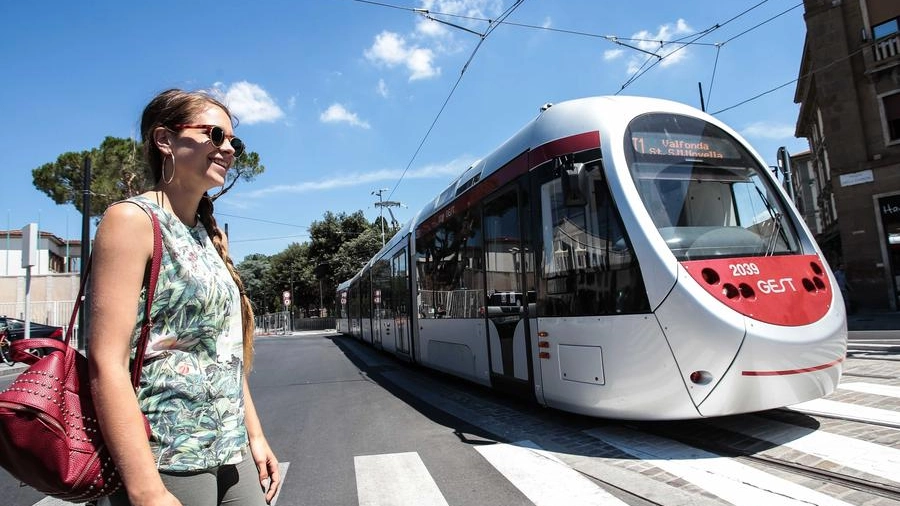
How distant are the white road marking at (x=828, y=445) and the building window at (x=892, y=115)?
1798 cm

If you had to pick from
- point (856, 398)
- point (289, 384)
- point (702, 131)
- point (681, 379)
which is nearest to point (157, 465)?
point (681, 379)

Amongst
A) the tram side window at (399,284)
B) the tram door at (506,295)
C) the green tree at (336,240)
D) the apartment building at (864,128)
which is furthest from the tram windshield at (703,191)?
the green tree at (336,240)

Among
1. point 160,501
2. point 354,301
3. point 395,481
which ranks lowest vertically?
point 395,481

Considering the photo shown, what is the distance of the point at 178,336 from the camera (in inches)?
57.2

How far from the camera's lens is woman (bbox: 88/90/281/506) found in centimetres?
124

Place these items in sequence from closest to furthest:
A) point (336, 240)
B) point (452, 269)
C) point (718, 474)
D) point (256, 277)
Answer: point (718, 474), point (452, 269), point (336, 240), point (256, 277)

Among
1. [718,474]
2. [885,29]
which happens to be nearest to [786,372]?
[718,474]

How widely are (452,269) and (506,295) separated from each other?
1992 millimetres

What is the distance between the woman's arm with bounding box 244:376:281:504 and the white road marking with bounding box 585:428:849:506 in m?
2.84

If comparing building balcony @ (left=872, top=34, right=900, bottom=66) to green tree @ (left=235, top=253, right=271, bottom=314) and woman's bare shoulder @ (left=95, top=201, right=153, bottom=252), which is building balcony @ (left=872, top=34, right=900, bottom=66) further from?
green tree @ (left=235, top=253, right=271, bottom=314)

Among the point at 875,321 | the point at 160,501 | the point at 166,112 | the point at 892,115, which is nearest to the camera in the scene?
the point at 160,501

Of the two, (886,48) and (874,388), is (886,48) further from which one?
(874,388)

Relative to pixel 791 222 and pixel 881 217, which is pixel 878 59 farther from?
pixel 791 222

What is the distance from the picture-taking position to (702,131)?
16.9 ft
